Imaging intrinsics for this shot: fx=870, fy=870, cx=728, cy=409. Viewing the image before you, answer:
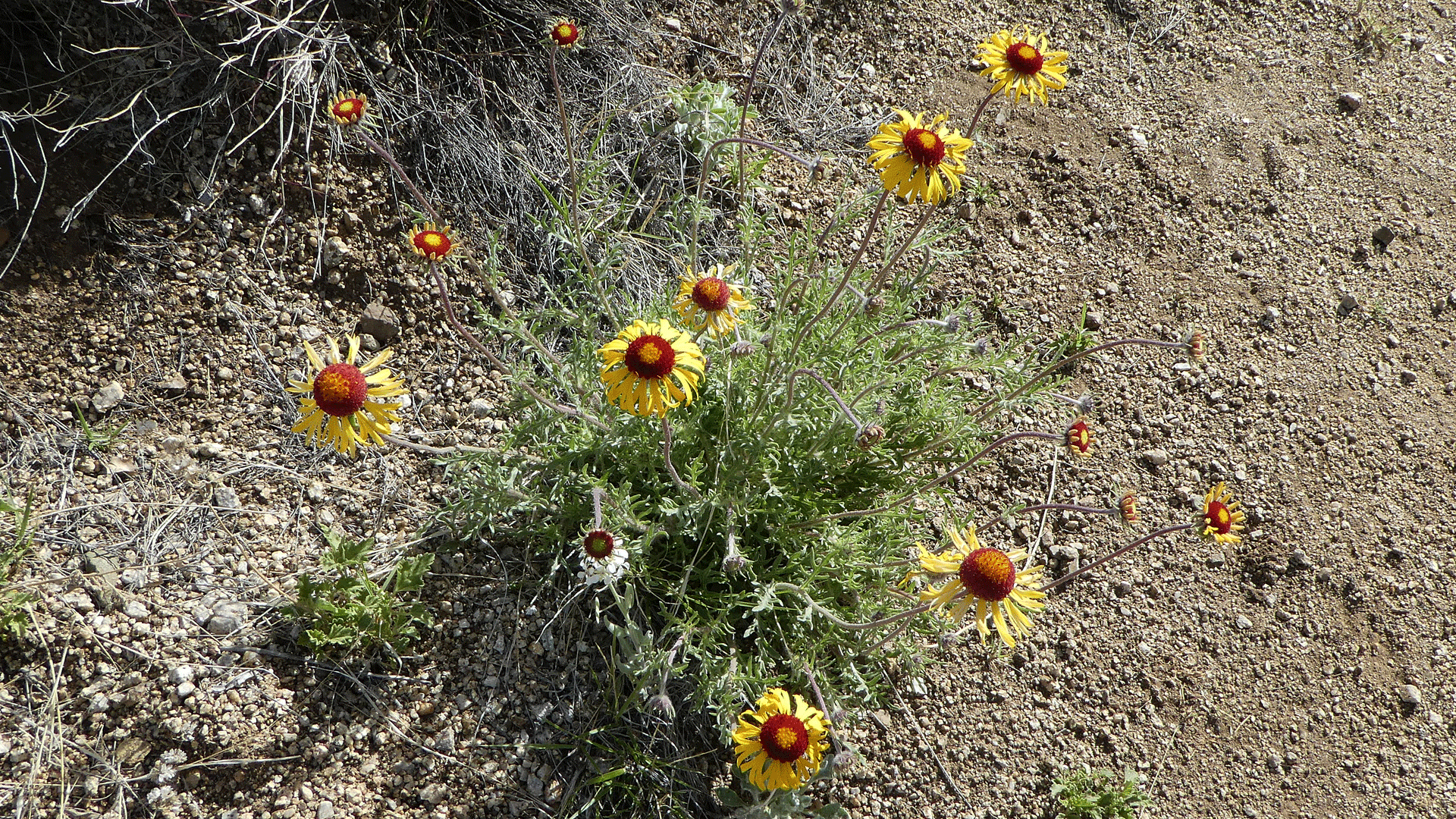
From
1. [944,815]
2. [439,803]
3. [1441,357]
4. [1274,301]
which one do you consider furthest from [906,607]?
[1441,357]

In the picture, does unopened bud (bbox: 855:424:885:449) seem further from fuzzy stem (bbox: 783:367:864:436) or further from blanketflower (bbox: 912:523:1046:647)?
blanketflower (bbox: 912:523:1046:647)

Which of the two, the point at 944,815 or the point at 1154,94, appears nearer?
the point at 944,815

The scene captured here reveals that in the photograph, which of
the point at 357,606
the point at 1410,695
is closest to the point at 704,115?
the point at 357,606

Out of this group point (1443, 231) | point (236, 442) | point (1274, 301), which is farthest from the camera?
point (1443, 231)

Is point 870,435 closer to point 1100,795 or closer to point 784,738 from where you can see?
point 784,738

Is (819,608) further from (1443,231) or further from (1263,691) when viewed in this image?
(1443,231)

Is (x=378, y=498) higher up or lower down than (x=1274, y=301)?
lower down

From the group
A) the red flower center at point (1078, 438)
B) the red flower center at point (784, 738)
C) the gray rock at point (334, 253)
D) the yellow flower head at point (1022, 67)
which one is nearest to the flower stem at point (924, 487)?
the red flower center at point (1078, 438)
